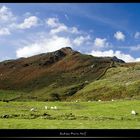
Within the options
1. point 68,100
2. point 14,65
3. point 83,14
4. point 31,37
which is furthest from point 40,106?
point 83,14

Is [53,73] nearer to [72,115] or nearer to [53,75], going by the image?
[53,75]

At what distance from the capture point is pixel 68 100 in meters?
12.6

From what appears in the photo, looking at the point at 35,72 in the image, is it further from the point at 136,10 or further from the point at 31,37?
the point at 136,10

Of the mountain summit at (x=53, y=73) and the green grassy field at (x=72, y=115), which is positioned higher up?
the mountain summit at (x=53, y=73)

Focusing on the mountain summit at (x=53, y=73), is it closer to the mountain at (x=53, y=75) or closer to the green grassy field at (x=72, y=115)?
A: the mountain at (x=53, y=75)

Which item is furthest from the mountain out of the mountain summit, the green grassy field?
the green grassy field

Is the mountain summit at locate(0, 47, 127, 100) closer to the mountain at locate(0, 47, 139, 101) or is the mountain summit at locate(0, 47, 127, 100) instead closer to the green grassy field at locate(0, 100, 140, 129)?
the mountain at locate(0, 47, 139, 101)

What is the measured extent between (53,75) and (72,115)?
4.49 feet

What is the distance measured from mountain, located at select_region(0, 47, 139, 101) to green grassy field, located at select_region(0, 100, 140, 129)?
0.34 meters

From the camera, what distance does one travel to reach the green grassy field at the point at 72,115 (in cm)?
1021

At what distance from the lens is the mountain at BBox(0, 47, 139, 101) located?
11797mm

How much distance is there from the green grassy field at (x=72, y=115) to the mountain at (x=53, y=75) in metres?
0.34

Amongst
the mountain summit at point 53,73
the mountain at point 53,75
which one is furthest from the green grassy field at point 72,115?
the mountain summit at point 53,73
